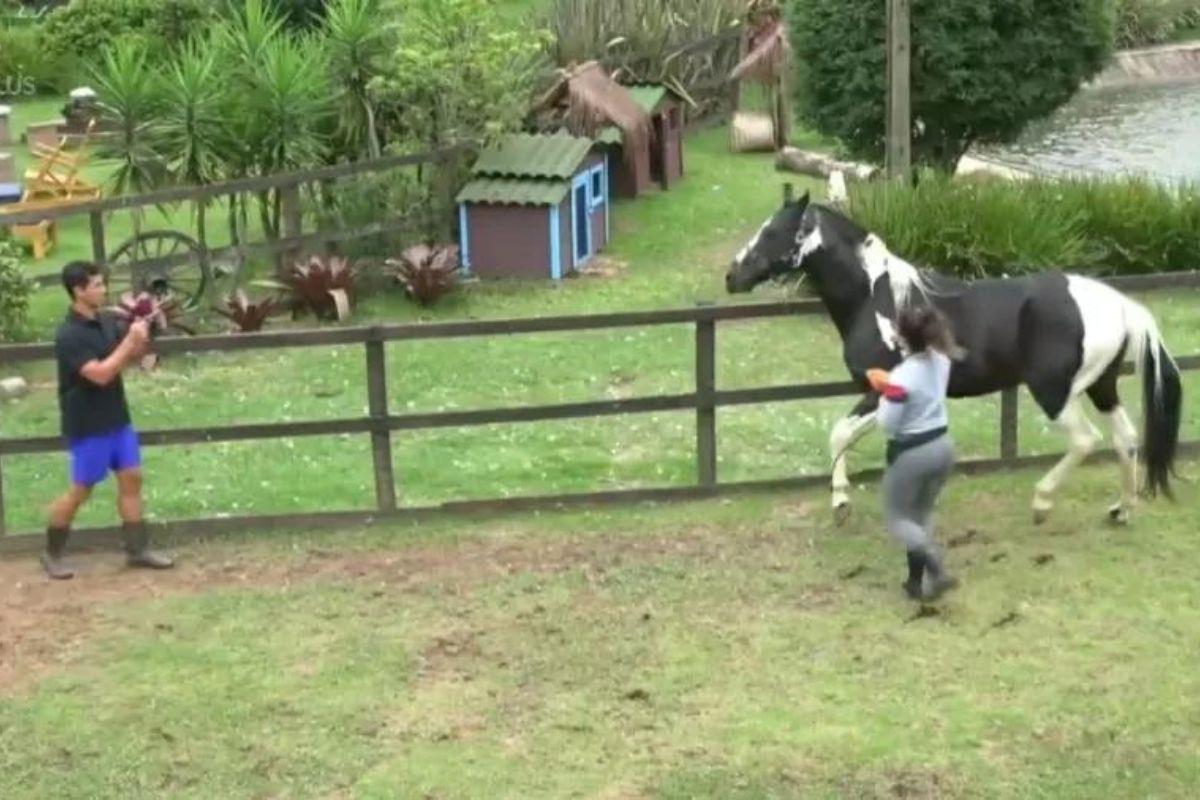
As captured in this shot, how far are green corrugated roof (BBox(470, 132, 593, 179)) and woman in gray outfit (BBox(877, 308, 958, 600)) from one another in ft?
27.3

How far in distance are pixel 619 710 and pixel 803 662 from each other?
0.82 m

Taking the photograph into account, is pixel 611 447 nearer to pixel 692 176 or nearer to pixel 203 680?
pixel 203 680

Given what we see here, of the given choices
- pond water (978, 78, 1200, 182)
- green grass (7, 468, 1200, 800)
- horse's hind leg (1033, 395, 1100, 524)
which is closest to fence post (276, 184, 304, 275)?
green grass (7, 468, 1200, 800)

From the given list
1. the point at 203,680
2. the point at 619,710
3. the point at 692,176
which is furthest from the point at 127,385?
the point at 692,176

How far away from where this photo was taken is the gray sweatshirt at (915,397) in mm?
7477

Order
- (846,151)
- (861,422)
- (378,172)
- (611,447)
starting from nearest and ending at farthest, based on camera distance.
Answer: (861,422)
(611,447)
(378,172)
(846,151)

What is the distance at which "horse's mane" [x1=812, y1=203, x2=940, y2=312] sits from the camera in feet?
28.5

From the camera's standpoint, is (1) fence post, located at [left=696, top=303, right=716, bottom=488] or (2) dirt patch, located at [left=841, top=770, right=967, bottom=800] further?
(1) fence post, located at [left=696, top=303, right=716, bottom=488]

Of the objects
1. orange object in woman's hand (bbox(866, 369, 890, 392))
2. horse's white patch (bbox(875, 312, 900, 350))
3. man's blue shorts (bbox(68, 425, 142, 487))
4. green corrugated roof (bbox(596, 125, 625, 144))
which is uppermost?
green corrugated roof (bbox(596, 125, 625, 144))

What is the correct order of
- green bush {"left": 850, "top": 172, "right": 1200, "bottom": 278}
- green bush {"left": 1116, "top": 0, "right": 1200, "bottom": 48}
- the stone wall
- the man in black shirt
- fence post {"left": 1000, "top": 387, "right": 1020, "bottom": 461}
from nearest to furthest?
the man in black shirt → fence post {"left": 1000, "top": 387, "right": 1020, "bottom": 461} → green bush {"left": 850, "top": 172, "right": 1200, "bottom": 278} → the stone wall → green bush {"left": 1116, "top": 0, "right": 1200, "bottom": 48}

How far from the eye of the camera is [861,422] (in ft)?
28.4

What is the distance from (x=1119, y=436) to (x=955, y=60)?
777 centimetres

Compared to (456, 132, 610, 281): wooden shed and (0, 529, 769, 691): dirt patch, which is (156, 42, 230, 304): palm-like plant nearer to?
(456, 132, 610, 281): wooden shed

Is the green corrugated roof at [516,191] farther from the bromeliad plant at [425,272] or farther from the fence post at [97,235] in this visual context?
the fence post at [97,235]
